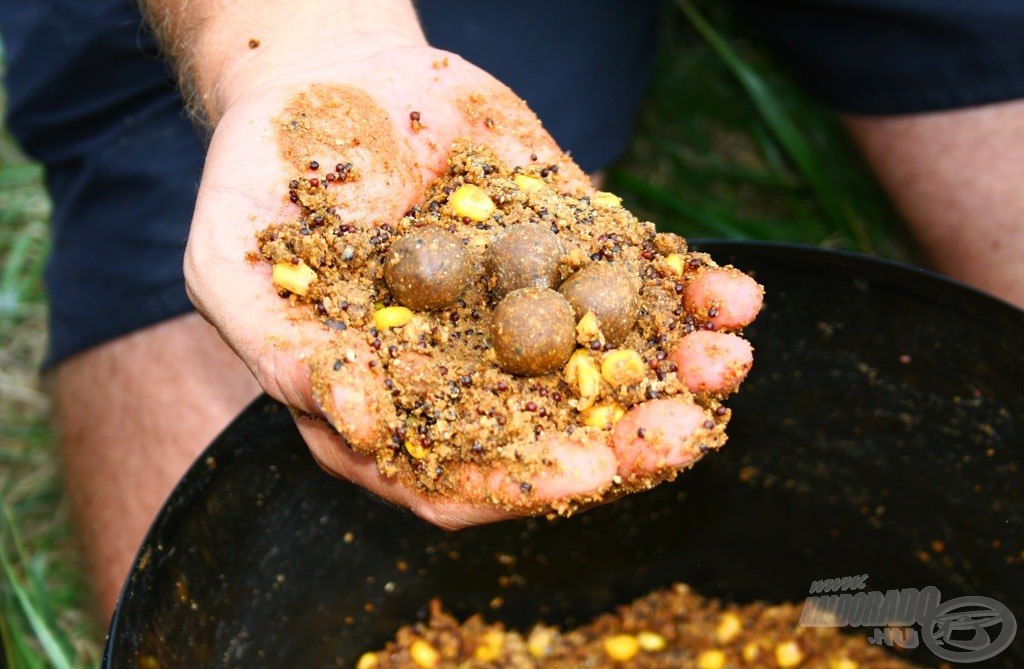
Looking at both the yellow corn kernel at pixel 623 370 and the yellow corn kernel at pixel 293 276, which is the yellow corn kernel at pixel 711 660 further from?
the yellow corn kernel at pixel 293 276

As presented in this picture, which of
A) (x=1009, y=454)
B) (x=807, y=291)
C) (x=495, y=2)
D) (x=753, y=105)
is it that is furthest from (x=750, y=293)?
(x=753, y=105)

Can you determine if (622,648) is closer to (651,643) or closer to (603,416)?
(651,643)

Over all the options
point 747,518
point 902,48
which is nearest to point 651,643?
point 747,518

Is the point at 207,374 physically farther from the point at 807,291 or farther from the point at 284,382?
the point at 807,291

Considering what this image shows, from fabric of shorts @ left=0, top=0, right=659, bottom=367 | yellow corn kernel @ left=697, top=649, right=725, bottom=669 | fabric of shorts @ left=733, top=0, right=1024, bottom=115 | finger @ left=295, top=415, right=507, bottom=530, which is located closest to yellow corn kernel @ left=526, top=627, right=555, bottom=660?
yellow corn kernel @ left=697, top=649, right=725, bottom=669

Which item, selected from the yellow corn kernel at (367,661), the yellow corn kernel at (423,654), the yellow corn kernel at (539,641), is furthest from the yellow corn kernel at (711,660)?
the yellow corn kernel at (367,661)

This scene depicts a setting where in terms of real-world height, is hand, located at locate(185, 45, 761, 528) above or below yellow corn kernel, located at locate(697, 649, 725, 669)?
above

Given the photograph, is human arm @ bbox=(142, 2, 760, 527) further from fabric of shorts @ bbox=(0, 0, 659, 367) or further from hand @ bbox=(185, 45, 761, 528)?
fabric of shorts @ bbox=(0, 0, 659, 367)
